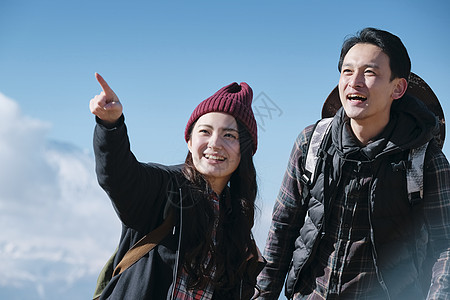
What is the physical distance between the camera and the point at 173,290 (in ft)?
10.9

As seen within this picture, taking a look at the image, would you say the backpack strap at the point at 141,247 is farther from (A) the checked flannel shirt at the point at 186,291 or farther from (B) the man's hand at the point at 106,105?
(B) the man's hand at the point at 106,105

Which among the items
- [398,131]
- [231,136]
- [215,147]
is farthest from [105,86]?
[398,131]

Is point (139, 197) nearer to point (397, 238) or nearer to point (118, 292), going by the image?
point (118, 292)

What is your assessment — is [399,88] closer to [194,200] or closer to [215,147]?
[215,147]

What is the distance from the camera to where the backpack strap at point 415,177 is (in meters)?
4.02

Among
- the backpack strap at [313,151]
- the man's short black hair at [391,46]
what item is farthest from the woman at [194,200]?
the man's short black hair at [391,46]

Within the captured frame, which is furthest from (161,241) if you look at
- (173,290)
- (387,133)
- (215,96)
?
(387,133)

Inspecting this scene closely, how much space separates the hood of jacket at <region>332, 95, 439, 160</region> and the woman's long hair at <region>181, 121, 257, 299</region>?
77 centimetres

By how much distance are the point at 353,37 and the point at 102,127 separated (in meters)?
2.31

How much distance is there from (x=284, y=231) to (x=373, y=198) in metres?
0.81

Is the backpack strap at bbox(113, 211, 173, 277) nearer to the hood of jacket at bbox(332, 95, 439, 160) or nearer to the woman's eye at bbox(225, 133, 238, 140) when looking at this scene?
the woman's eye at bbox(225, 133, 238, 140)

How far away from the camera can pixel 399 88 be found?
4.40m

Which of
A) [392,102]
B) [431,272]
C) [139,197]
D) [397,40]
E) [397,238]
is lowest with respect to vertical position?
[431,272]

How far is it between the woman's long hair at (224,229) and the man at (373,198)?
2.05 feet
